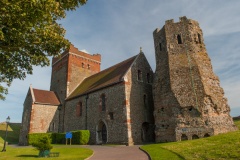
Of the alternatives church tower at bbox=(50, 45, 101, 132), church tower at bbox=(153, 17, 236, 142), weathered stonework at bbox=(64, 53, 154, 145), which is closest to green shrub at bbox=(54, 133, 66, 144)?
weathered stonework at bbox=(64, 53, 154, 145)

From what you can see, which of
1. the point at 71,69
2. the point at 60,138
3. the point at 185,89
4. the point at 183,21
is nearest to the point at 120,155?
the point at 185,89

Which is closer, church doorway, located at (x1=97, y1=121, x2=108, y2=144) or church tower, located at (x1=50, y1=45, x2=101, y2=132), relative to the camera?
church doorway, located at (x1=97, y1=121, x2=108, y2=144)

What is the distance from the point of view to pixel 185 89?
20.8m

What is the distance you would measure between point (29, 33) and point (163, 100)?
52.8 feet

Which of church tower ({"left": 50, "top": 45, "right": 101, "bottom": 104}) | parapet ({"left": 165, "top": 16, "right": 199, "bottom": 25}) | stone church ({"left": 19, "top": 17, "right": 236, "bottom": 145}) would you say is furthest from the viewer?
church tower ({"left": 50, "top": 45, "right": 101, "bottom": 104})

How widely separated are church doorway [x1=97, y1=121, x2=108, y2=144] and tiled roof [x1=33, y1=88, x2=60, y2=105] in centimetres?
1252

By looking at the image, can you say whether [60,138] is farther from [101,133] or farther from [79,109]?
[101,133]

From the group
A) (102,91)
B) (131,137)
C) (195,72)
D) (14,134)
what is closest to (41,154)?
(131,137)

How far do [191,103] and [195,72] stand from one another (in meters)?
3.36

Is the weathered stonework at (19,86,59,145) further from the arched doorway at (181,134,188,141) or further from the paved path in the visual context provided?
the arched doorway at (181,134,188,141)

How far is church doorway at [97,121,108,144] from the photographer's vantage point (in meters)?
25.4

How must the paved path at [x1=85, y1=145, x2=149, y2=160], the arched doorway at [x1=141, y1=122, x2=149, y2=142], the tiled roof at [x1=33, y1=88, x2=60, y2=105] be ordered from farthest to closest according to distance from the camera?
1. the tiled roof at [x1=33, y1=88, x2=60, y2=105]
2. the arched doorway at [x1=141, y1=122, x2=149, y2=142]
3. the paved path at [x1=85, y1=145, x2=149, y2=160]

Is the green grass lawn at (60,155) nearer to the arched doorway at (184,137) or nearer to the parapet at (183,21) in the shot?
the arched doorway at (184,137)

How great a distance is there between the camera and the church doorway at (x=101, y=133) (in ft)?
83.4
